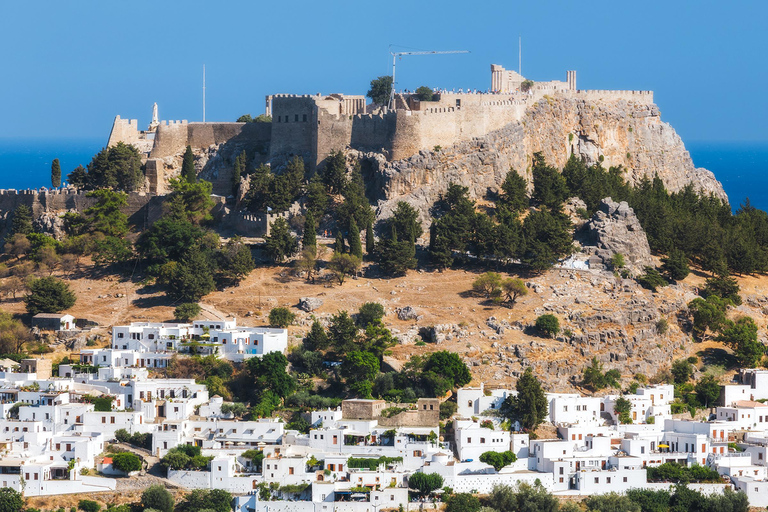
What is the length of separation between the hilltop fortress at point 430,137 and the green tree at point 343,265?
522 centimetres

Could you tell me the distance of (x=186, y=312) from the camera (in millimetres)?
72875

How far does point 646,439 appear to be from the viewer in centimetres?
6481

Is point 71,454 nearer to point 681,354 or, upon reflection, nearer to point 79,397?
point 79,397

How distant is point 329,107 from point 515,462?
92.6ft

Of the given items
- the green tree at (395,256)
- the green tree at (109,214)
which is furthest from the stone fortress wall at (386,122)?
the green tree at (109,214)

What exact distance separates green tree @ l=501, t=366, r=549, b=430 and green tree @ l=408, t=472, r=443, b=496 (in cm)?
597

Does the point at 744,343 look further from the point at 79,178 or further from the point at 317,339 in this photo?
the point at 79,178

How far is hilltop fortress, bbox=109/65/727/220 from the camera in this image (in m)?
82.9

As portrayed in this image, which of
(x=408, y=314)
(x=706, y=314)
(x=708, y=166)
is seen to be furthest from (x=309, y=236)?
(x=708, y=166)

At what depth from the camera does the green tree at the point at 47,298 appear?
2921 inches

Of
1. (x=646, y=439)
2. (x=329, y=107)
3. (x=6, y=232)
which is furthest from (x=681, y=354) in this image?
(x=6, y=232)

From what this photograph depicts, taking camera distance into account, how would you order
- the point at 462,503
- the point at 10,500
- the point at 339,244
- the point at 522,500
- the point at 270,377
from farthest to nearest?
A: the point at 339,244
the point at 270,377
the point at 522,500
the point at 462,503
the point at 10,500

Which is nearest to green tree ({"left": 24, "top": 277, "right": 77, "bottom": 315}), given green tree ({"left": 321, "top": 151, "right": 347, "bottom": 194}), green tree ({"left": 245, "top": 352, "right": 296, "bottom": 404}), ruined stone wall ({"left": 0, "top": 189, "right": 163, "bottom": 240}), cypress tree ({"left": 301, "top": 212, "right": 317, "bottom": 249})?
ruined stone wall ({"left": 0, "top": 189, "right": 163, "bottom": 240})

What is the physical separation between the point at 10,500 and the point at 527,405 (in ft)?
65.5
